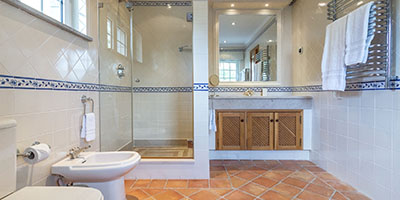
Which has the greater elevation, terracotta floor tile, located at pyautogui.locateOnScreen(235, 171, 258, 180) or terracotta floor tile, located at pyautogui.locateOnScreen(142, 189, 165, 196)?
terracotta floor tile, located at pyautogui.locateOnScreen(235, 171, 258, 180)

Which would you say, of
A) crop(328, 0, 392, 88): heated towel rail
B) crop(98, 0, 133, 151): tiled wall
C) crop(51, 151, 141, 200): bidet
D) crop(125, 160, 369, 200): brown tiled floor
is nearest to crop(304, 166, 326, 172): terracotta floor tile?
crop(125, 160, 369, 200): brown tiled floor

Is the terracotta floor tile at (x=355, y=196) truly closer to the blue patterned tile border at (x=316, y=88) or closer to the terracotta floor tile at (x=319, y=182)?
the terracotta floor tile at (x=319, y=182)

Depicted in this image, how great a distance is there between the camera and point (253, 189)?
1.94 metres

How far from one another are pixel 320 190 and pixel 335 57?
131 centimetres

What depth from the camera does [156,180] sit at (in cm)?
217

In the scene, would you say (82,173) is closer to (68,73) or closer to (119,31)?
(68,73)

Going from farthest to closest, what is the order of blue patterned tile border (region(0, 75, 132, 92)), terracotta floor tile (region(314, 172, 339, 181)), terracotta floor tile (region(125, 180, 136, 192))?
Answer: terracotta floor tile (region(314, 172, 339, 181)) < terracotta floor tile (region(125, 180, 136, 192)) < blue patterned tile border (region(0, 75, 132, 92))

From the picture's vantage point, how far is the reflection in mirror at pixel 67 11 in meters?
1.53

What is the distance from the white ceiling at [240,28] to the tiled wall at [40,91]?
1.97 m

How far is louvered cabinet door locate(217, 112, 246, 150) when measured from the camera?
2.64 metres

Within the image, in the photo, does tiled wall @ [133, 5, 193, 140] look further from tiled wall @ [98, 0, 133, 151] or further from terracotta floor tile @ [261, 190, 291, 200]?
terracotta floor tile @ [261, 190, 291, 200]

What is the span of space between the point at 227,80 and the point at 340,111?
1.51 m

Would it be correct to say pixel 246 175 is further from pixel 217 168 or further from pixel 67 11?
pixel 67 11

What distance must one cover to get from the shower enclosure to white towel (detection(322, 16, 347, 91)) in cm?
146
